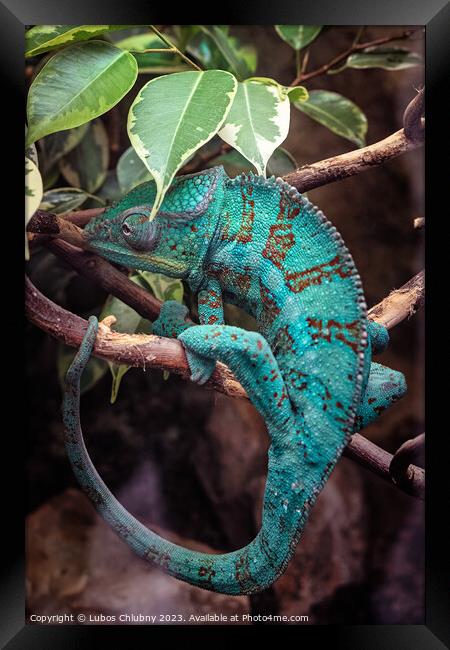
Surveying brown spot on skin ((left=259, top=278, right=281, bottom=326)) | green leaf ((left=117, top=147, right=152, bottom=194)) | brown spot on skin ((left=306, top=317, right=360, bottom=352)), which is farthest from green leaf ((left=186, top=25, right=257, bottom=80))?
brown spot on skin ((left=306, top=317, right=360, bottom=352))

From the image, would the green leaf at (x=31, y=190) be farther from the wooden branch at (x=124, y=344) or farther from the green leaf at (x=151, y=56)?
the green leaf at (x=151, y=56)

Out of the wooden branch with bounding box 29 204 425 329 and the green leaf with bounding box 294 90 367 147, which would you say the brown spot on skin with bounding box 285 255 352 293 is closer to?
the wooden branch with bounding box 29 204 425 329

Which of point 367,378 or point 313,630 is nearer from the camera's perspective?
point 367,378

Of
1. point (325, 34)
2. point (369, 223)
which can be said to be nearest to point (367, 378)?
point (369, 223)

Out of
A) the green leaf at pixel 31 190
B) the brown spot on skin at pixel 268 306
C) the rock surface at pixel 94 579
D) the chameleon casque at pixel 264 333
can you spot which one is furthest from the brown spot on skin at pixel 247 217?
the rock surface at pixel 94 579
